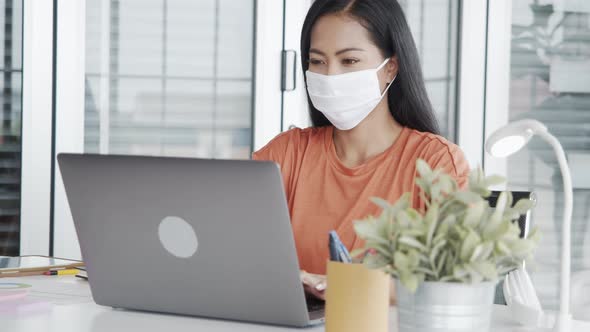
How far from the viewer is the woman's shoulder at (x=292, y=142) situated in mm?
1991

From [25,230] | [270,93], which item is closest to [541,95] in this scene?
[270,93]

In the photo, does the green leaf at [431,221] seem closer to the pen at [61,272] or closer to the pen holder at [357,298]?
the pen holder at [357,298]

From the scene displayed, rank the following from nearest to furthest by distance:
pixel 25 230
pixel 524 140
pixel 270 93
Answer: pixel 524 140 < pixel 25 230 < pixel 270 93

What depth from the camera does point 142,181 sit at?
1.21m

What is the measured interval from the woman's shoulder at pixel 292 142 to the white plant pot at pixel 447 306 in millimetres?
1015

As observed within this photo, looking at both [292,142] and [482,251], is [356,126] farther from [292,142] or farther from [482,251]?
[482,251]

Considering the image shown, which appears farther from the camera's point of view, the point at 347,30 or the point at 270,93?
the point at 270,93

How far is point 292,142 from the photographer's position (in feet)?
6.57

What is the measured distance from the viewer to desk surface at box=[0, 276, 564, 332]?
1.24 m

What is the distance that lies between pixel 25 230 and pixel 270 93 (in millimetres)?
1059

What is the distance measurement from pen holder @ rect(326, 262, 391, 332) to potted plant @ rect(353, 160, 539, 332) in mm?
31

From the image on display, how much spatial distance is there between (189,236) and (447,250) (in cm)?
41

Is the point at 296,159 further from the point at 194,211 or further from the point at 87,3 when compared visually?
the point at 87,3

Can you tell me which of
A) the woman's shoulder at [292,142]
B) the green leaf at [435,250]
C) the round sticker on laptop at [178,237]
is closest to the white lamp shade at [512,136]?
the green leaf at [435,250]
